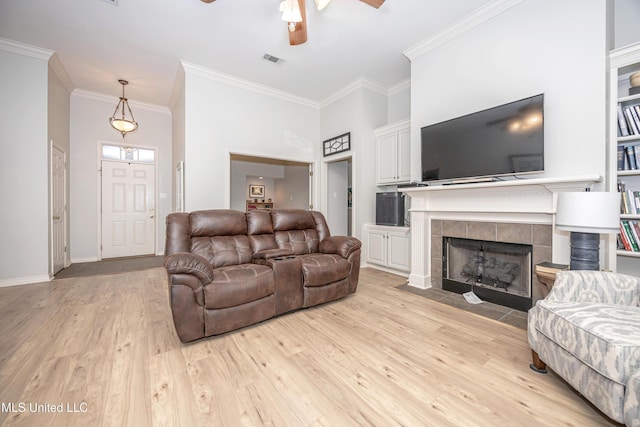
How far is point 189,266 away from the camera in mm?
1861

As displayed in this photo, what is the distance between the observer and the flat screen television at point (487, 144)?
2.33 m

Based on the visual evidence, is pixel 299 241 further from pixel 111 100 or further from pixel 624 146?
pixel 111 100

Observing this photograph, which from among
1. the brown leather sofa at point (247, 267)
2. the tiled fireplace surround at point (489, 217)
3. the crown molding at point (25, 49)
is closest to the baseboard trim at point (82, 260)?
the crown molding at point (25, 49)

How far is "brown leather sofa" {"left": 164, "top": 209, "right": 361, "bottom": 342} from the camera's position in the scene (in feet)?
6.20

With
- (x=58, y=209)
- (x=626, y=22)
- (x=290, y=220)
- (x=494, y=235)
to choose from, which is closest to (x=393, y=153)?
(x=494, y=235)

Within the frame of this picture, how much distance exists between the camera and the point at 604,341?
114cm

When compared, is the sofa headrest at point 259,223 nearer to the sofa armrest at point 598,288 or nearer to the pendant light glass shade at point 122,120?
the sofa armrest at point 598,288

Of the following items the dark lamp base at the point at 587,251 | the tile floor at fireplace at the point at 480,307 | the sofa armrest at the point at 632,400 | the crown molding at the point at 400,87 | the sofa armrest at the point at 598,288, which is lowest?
the tile floor at fireplace at the point at 480,307

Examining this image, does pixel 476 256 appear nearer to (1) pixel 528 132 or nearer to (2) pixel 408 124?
(1) pixel 528 132

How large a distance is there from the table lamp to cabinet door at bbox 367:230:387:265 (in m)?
2.27

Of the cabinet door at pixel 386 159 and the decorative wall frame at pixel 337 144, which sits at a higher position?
the decorative wall frame at pixel 337 144

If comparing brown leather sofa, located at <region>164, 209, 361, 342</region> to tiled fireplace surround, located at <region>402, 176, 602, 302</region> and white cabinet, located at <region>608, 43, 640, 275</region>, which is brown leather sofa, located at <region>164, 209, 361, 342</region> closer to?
tiled fireplace surround, located at <region>402, 176, 602, 302</region>

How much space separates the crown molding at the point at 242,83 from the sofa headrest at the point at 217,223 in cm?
253

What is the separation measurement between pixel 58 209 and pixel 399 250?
5455 millimetres
